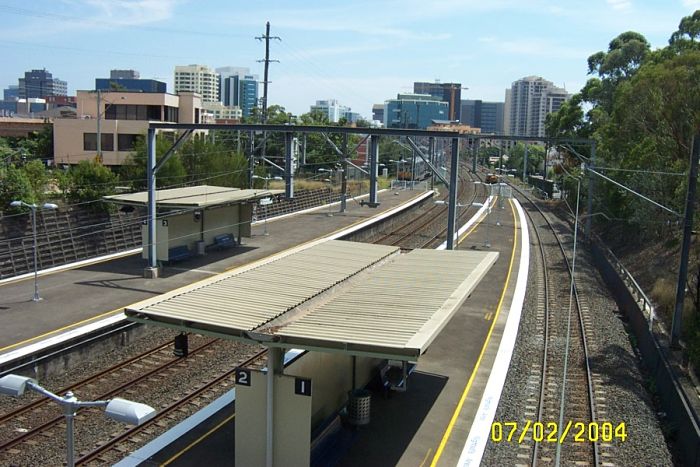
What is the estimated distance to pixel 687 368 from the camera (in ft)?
46.4

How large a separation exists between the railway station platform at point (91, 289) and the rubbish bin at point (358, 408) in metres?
6.37

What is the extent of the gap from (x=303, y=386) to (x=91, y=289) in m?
11.5

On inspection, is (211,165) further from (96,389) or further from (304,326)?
(304,326)

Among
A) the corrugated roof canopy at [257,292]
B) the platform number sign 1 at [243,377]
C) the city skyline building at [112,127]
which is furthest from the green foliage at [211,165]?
the platform number sign 1 at [243,377]

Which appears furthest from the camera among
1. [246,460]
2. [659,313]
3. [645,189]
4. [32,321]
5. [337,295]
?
[645,189]

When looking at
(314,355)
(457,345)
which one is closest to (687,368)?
(457,345)

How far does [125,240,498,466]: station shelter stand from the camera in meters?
8.92

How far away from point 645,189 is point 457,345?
14429mm

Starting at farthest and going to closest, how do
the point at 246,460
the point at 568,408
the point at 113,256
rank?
the point at 113,256, the point at 568,408, the point at 246,460

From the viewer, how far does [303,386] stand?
9.14m

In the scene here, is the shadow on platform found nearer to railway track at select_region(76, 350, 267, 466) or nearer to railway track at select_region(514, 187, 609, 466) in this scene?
railway track at select_region(514, 187, 609, 466)

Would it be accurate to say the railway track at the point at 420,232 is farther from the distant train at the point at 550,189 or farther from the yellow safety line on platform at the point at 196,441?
the yellow safety line on platform at the point at 196,441

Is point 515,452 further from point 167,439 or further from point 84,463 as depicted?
point 84,463
